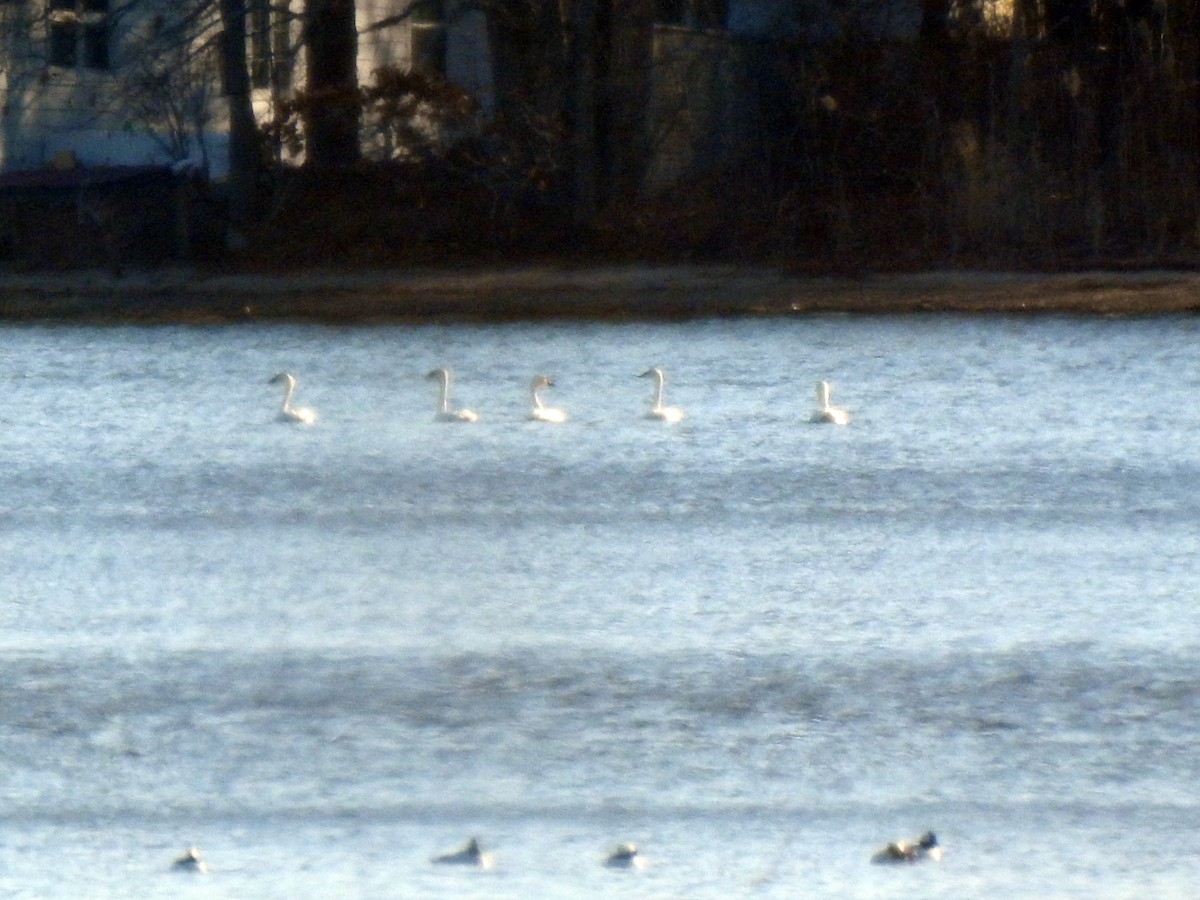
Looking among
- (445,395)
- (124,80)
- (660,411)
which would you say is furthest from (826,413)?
(124,80)

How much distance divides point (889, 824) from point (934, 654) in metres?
1.60

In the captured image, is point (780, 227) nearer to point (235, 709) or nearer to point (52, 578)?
point (52, 578)

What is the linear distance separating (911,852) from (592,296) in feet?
39.9

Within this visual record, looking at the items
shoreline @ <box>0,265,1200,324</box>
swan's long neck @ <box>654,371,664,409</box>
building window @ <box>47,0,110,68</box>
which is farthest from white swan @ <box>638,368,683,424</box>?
building window @ <box>47,0,110,68</box>

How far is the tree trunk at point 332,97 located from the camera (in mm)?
21375

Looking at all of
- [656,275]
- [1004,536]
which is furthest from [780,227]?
[1004,536]

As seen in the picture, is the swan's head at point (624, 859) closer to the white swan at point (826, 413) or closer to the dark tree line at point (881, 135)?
the white swan at point (826, 413)

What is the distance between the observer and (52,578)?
7785mm

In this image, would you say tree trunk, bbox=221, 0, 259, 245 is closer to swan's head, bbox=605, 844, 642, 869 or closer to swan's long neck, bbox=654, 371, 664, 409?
swan's long neck, bbox=654, 371, 664, 409

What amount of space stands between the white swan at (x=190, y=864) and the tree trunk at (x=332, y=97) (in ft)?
54.2

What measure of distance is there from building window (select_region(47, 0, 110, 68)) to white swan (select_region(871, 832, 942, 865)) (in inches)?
822

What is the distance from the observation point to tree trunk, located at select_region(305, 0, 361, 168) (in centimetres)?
2138

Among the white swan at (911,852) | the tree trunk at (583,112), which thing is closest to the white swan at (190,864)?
the white swan at (911,852)

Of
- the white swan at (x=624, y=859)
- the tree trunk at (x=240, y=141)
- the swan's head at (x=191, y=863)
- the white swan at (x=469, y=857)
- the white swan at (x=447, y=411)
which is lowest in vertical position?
the white swan at (x=624, y=859)
